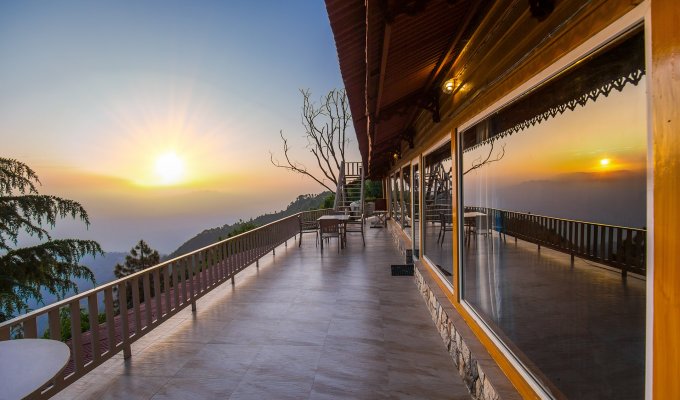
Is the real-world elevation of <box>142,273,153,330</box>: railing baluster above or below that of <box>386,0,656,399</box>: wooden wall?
below

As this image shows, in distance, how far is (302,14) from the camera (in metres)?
11.6

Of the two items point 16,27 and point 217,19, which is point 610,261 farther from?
point 16,27

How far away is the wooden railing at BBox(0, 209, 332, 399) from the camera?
2438 mm

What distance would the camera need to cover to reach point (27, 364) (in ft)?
4.19

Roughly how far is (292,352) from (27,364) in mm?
2175

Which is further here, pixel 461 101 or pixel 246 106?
pixel 246 106

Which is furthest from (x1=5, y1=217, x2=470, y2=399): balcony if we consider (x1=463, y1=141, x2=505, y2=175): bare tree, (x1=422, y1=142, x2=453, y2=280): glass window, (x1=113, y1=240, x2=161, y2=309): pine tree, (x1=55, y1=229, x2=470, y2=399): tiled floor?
(x1=113, y1=240, x2=161, y2=309): pine tree

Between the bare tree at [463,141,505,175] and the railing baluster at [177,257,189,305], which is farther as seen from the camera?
the railing baluster at [177,257,189,305]

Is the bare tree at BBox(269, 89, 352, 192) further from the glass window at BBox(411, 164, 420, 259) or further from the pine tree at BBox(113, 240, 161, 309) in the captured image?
the glass window at BBox(411, 164, 420, 259)

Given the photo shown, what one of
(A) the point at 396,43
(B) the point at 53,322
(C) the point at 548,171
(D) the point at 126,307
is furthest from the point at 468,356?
(B) the point at 53,322

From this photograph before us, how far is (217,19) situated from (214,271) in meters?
6.63

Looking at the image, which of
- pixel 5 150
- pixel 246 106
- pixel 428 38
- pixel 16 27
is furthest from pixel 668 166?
pixel 246 106

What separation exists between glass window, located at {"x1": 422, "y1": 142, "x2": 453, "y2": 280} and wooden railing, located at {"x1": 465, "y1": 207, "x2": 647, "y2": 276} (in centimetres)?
87

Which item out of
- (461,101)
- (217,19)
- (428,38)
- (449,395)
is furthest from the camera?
(217,19)
